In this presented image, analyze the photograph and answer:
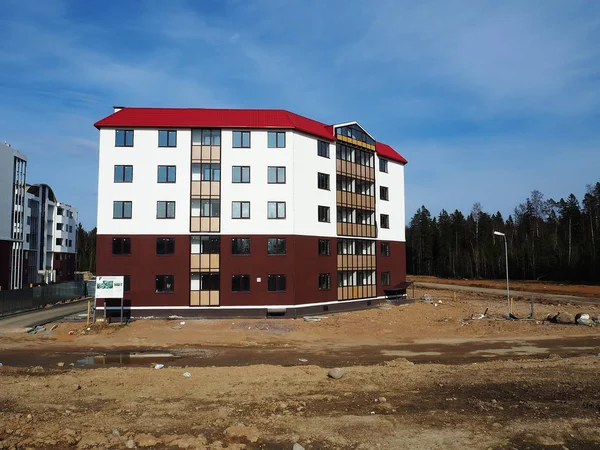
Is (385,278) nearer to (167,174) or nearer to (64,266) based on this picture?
(167,174)

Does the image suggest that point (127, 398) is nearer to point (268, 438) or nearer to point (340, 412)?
point (268, 438)

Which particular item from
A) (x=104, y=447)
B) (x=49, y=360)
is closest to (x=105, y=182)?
(x=49, y=360)

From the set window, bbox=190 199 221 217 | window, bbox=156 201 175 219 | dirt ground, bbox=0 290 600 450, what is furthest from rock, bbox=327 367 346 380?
window, bbox=156 201 175 219

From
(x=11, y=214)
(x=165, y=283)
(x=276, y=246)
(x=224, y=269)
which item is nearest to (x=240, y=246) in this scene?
(x=224, y=269)

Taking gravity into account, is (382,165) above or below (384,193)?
above

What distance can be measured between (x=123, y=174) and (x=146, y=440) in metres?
28.0

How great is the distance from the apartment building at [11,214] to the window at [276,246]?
37774mm

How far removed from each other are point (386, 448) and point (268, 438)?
2.67 meters

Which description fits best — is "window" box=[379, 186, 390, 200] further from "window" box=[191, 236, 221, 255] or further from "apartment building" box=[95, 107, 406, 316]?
"window" box=[191, 236, 221, 255]

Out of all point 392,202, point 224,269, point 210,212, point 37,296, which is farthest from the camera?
point 392,202

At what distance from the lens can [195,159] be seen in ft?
113

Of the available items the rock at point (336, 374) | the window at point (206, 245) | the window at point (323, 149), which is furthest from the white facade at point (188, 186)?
the rock at point (336, 374)

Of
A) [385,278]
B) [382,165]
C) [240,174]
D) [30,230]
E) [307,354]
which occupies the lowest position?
[307,354]

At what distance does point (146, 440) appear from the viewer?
955 cm
